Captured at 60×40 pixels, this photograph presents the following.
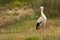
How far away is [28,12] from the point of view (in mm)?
18844

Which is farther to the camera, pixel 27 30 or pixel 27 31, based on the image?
pixel 27 30

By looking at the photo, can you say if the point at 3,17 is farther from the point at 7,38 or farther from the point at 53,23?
the point at 7,38

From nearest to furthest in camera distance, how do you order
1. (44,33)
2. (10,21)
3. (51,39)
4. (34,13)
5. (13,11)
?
(51,39) → (44,33) → (10,21) → (34,13) → (13,11)

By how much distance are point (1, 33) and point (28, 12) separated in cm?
479

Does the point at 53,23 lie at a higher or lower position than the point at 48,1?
lower

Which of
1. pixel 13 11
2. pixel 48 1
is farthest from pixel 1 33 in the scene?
pixel 13 11

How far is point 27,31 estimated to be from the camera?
14.5 metres

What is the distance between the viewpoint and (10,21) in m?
16.8

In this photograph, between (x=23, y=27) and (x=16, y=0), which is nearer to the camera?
(x=23, y=27)

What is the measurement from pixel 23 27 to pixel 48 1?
248cm

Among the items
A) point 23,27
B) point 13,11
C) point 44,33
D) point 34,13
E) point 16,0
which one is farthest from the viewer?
point 16,0

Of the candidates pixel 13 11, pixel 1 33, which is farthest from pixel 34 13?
pixel 1 33

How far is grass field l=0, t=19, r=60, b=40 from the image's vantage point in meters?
12.9

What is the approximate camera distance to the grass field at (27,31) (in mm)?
12945
